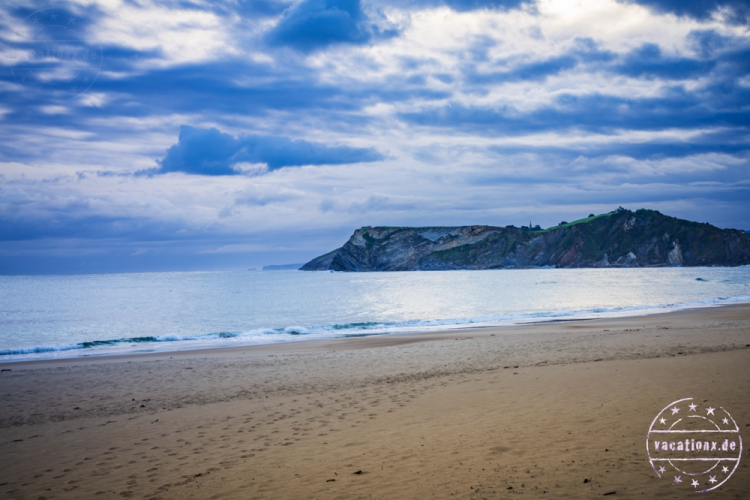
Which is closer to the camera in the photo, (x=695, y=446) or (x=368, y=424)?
(x=695, y=446)

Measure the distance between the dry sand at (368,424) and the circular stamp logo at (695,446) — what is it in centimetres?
16

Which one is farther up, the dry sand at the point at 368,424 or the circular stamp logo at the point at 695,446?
the circular stamp logo at the point at 695,446

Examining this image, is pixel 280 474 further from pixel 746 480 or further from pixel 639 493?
pixel 746 480

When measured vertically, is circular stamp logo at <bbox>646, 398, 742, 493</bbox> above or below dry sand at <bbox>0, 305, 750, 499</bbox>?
above

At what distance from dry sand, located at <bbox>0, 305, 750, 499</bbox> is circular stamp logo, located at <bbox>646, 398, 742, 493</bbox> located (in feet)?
0.53

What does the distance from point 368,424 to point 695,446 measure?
17.0 ft

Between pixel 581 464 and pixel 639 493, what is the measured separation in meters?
0.94

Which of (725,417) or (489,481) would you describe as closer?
(489,481)

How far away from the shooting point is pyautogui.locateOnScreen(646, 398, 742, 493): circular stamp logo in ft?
18.7

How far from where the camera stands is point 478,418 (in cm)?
884

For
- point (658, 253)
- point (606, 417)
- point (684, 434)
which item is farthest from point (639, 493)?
point (658, 253)

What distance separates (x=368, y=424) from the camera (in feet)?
29.3

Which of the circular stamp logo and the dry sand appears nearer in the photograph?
the circular stamp logo

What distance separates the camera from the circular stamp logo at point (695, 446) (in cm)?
571
